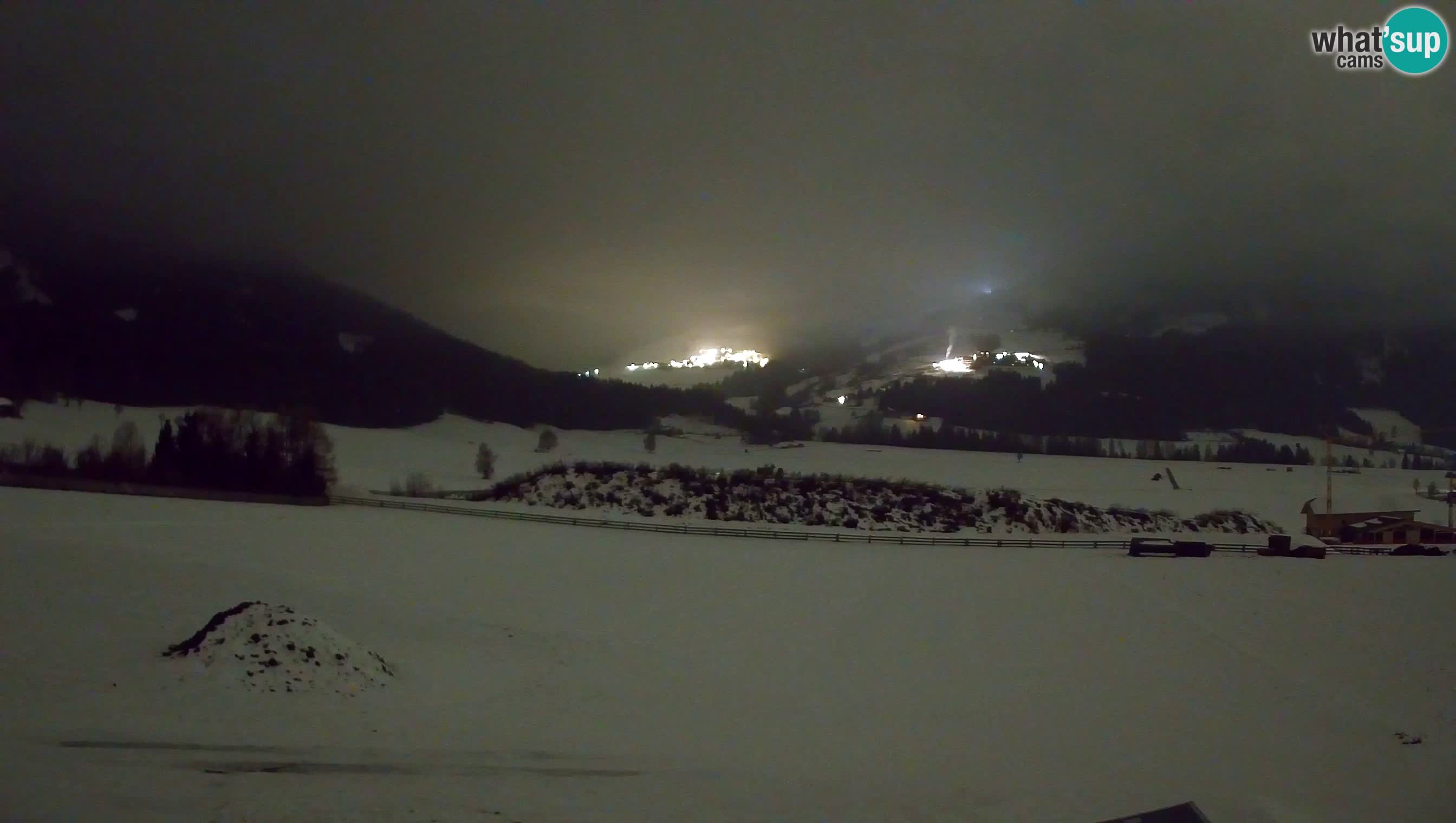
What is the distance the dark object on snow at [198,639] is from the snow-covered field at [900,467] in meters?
43.4

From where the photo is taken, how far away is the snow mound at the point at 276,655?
10734mm

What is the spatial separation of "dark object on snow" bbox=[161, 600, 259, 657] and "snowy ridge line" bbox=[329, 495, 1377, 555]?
2504cm

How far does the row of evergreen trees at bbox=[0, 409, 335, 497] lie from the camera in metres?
41.6

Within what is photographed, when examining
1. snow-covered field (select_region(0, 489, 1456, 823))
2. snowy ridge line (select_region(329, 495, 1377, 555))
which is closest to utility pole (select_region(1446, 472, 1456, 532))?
snowy ridge line (select_region(329, 495, 1377, 555))

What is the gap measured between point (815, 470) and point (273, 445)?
37.8 meters

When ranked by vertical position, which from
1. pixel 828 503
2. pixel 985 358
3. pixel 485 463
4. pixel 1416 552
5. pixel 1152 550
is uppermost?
pixel 985 358

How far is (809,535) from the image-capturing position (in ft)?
121

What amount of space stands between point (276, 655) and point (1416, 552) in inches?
1840

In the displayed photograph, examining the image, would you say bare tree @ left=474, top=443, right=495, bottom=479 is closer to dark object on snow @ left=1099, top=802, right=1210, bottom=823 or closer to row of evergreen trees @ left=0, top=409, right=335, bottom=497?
row of evergreen trees @ left=0, top=409, right=335, bottom=497

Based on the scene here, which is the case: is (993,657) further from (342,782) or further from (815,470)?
(815,470)

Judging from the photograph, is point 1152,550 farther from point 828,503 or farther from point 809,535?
point 828,503

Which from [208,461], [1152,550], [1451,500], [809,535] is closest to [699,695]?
[809,535]

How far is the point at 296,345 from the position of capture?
4087 inches

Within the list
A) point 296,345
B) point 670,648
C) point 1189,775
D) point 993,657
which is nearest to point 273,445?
point 670,648
